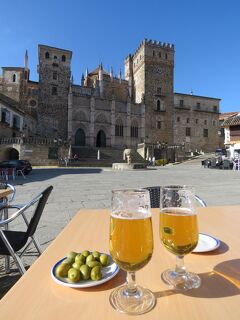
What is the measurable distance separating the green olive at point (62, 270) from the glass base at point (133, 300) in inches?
9.0

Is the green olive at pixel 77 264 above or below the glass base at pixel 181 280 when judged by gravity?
above

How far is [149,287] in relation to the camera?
0.97 metres

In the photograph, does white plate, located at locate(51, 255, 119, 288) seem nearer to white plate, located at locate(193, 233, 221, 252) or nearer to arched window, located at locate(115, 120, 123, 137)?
white plate, located at locate(193, 233, 221, 252)

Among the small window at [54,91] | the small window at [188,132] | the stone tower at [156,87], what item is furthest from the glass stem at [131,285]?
the small window at [188,132]

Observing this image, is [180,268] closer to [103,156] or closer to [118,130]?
[103,156]

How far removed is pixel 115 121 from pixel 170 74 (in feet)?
51.4

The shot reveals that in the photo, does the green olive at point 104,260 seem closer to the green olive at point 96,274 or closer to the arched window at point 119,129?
the green olive at point 96,274

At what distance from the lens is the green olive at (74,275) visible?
982 millimetres

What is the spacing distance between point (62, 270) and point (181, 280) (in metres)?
0.49

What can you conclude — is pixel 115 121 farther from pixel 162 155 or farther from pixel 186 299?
pixel 186 299

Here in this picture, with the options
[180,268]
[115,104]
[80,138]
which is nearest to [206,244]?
[180,268]

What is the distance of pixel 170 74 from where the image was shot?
49.0 metres

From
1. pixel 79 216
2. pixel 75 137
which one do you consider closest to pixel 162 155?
pixel 75 137

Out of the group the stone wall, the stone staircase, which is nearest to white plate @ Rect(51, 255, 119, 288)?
the stone staircase
